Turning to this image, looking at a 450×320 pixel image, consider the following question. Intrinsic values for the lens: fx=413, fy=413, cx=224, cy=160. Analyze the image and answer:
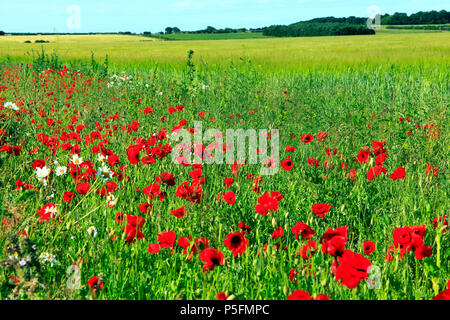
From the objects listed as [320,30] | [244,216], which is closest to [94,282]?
[244,216]

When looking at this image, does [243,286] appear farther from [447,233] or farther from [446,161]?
[446,161]

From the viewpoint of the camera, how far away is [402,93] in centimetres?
668

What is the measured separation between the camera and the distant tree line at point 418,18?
211 feet

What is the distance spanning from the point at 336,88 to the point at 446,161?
3913 mm

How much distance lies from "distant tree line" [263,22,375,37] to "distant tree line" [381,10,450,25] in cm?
1072

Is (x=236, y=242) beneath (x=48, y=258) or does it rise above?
above

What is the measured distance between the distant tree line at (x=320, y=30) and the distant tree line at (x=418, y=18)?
10.7 metres

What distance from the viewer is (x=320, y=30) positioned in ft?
192

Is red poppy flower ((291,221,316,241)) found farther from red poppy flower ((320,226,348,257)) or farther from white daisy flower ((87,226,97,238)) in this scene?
white daisy flower ((87,226,97,238))

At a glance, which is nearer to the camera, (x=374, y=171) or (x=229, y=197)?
(x=229, y=197)

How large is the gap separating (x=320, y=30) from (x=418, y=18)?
18.8m

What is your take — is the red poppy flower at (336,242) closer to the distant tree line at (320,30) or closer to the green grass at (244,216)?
the green grass at (244,216)

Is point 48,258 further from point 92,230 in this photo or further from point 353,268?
point 353,268
